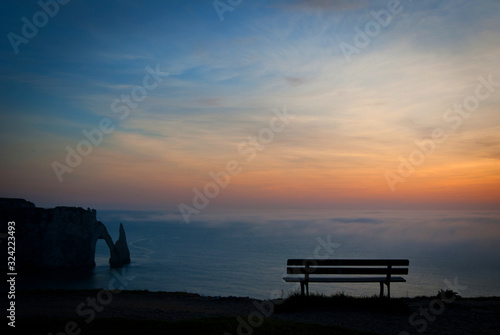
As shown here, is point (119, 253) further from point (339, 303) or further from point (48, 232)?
point (339, 303)

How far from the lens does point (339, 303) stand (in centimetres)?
1220

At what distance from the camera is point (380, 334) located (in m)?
9.12

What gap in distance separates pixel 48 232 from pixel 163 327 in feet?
212

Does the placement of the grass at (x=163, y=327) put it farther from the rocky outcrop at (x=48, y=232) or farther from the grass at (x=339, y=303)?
the rocky outcrop at (x=48, y=232)

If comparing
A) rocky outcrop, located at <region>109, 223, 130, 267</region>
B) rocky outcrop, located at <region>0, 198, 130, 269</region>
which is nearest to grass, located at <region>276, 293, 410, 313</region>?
rocky outcrop, located at <region>0, 198, 130, 269</region>

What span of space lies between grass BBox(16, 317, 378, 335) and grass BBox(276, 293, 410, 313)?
215cm

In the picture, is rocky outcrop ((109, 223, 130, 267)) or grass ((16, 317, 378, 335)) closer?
grass ((16, 317, 378, 335))

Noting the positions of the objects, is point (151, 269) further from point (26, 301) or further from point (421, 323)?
point (421, 323)

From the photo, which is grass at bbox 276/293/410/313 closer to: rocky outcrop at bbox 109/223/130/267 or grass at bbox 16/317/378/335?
grass at bbox 16/317/378/335

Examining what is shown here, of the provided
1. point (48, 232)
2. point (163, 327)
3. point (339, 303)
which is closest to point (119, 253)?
point (48, 232)

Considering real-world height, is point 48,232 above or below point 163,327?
below

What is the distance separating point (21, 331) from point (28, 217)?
63811mm

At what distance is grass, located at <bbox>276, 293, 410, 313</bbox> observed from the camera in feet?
38.3

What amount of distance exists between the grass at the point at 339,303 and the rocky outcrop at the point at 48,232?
6208 cm
